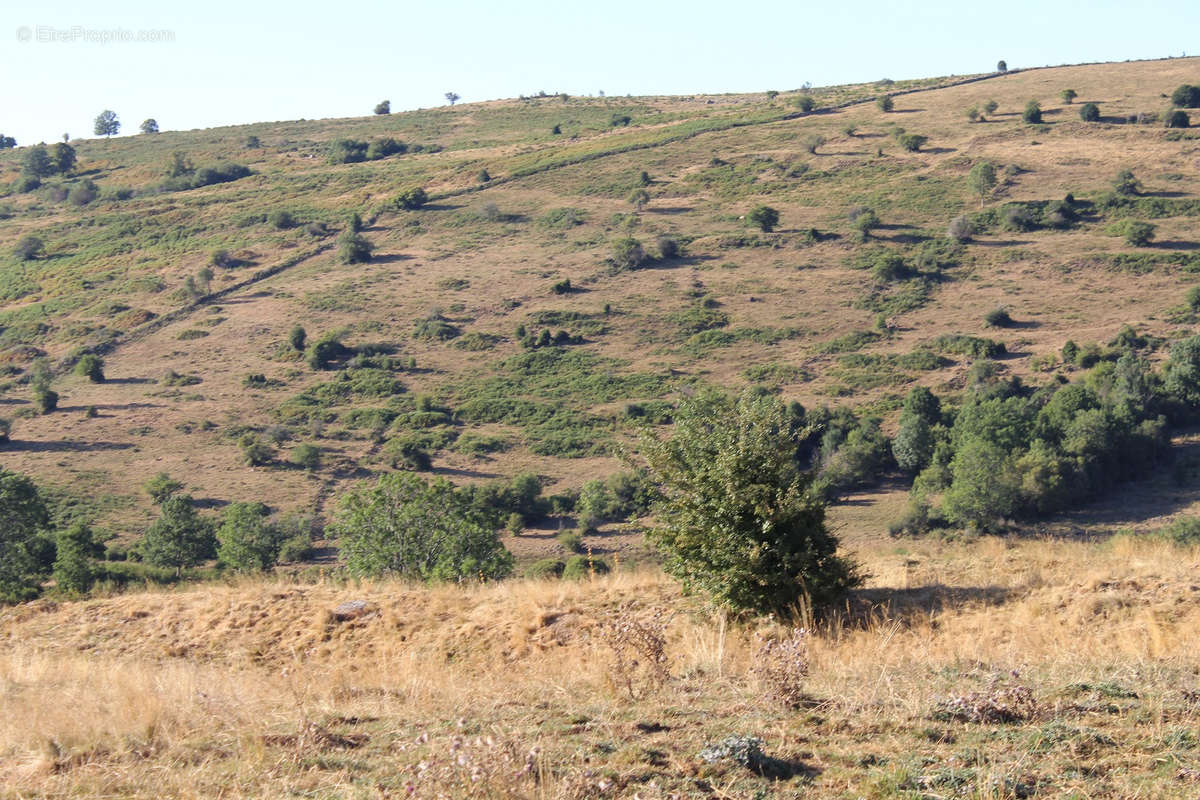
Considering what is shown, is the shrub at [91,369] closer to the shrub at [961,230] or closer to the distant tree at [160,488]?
the distant tree at [160,488]

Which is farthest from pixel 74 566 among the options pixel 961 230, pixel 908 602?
pixel 961 230

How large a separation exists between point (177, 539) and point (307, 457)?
35.4 ft

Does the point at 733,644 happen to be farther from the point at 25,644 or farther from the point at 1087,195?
the point at 1087,195

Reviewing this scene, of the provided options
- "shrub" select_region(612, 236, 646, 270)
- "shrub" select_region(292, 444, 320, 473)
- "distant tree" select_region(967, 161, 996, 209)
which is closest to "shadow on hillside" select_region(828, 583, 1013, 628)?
"shrub" select_region(292, 444, 320, 473)

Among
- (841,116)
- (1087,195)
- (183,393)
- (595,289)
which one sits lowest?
(183,393)

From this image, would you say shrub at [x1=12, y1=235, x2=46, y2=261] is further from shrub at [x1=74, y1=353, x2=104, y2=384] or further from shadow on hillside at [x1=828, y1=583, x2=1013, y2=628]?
shadow on hillside at [x1=828, y1=583, x2=1013, y2=628]

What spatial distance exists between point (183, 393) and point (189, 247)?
1068 inches

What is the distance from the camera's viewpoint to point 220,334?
5906 cm

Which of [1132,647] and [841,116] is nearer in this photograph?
[1132,647]

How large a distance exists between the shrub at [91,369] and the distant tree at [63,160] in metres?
57.7

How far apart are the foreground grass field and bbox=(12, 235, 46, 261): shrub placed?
3081 inches

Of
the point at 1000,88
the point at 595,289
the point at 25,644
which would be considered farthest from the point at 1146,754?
the point at 1000,88

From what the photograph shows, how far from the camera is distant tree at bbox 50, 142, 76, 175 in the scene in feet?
333

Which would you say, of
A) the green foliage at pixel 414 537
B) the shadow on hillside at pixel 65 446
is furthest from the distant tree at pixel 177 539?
the shadow on hillside at pixel 65 446
